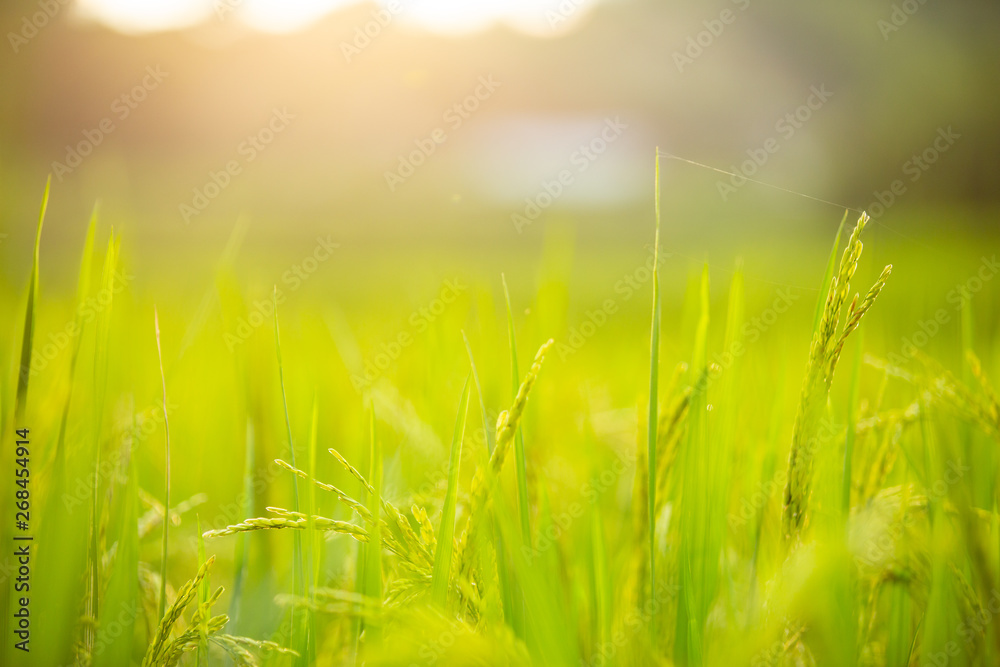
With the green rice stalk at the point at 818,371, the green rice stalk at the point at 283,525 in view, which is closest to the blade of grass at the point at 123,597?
the green rice stalk at the point at 283,525

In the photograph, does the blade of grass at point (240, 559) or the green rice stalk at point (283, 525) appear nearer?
the green rice stalk at point (283, 525)

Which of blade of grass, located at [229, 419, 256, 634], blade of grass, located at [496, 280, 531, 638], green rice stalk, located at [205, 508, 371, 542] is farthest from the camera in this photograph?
blade of grass, located at [229, 419, 256, 634]

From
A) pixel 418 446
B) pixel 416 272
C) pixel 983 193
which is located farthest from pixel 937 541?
pixel 983 193

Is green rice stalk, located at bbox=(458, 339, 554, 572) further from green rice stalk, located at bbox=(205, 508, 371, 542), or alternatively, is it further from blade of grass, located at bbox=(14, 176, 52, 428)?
blade of grass, located at bbox=(14, 176, 52, 428)

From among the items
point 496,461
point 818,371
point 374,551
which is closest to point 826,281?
point 818,371

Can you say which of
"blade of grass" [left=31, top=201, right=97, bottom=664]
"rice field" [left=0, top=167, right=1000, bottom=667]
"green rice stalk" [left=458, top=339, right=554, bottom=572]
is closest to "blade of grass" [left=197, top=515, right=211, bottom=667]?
"rice field" [left=0, top=167, right=1000, bottom=667]

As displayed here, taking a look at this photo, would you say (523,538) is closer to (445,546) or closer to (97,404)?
(445,546)

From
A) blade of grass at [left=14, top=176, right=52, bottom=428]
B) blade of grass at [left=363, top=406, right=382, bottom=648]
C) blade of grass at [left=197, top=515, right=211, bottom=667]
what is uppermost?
blade of grass at [left=14, top=176, right=52, bottom=428]

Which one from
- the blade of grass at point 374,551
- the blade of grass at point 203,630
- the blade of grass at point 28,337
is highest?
the blade of grass at point 28,337

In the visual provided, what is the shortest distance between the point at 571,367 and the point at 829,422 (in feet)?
4.03

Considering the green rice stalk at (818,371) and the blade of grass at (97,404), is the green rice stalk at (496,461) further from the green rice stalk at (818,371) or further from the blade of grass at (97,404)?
the blade of grass at (97,404)

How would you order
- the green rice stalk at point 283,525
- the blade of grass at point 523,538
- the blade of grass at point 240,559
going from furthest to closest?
the blade of grass at point 240,559
the blade of grass at point 523,538
the green rice stalk at point 283,525

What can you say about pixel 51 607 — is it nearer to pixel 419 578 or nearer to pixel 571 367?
pixel 419 578

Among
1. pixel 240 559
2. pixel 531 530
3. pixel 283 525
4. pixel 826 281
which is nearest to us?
pixel 283 525
